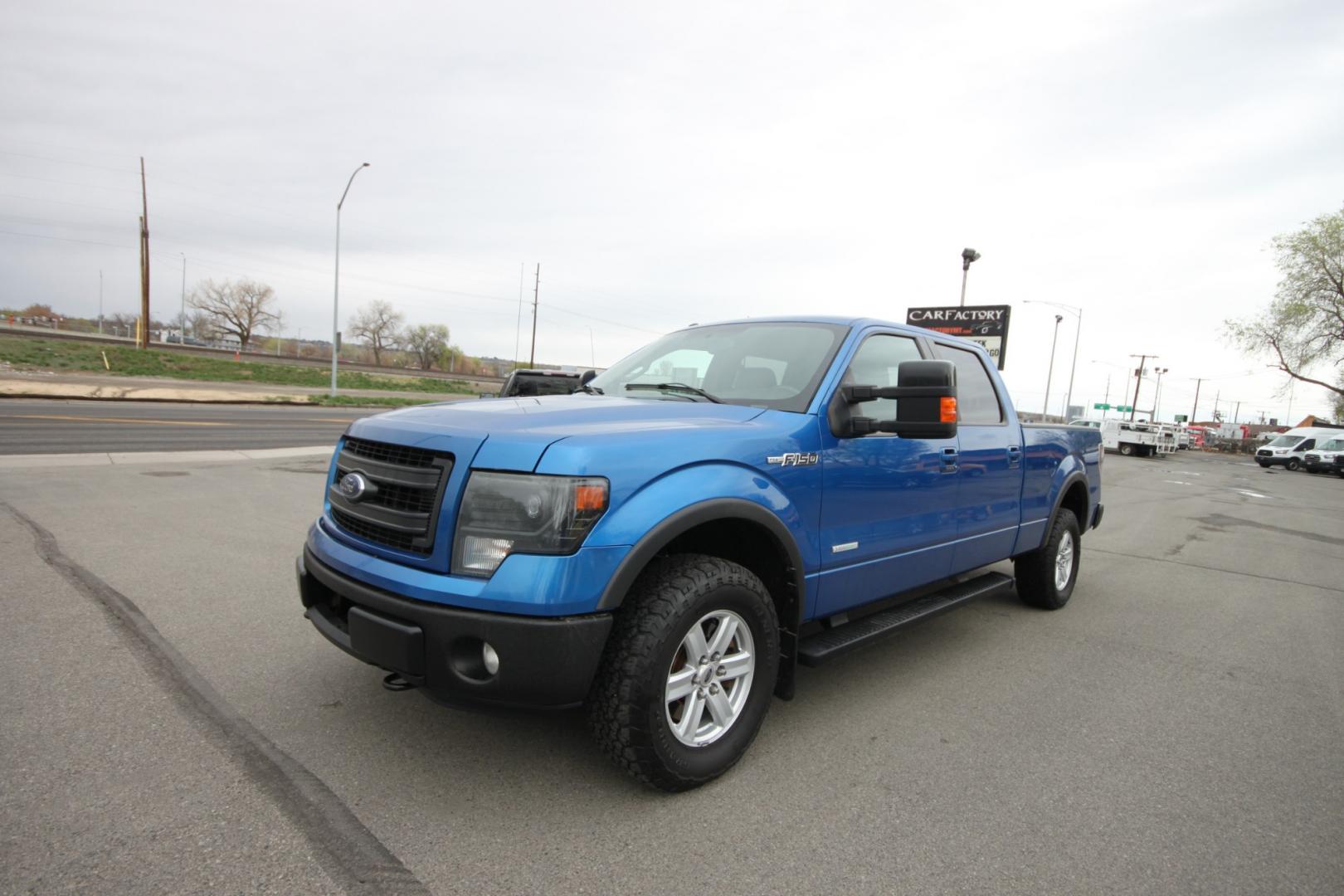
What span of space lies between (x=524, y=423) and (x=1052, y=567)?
4.29m

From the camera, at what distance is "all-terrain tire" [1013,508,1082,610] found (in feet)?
17.0

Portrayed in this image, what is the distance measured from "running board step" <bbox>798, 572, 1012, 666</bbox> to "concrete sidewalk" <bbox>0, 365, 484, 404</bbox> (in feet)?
52.4

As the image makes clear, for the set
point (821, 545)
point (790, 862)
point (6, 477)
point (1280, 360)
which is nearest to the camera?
point (790, 862)

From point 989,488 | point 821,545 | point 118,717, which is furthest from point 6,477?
point 989,488

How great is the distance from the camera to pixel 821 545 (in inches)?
121

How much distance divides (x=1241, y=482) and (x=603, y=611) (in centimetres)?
2497

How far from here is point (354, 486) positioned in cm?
273

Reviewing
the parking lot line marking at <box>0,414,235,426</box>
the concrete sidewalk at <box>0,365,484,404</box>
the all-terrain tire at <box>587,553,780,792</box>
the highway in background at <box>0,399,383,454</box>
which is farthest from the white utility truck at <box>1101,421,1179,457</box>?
the all-terrain tire at <box>587,553,780,792</box>

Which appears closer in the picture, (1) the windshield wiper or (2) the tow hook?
(2) the tow hook

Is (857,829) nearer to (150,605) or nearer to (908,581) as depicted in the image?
(908,581)

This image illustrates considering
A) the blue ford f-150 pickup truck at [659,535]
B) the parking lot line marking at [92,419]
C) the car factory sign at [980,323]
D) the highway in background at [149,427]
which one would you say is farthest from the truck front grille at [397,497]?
the car factory sign at [980,323]

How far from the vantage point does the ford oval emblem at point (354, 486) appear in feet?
8.84

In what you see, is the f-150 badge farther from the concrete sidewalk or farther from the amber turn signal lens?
the concrete sidewalk

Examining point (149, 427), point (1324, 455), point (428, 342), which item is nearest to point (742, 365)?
point (149, 427)
